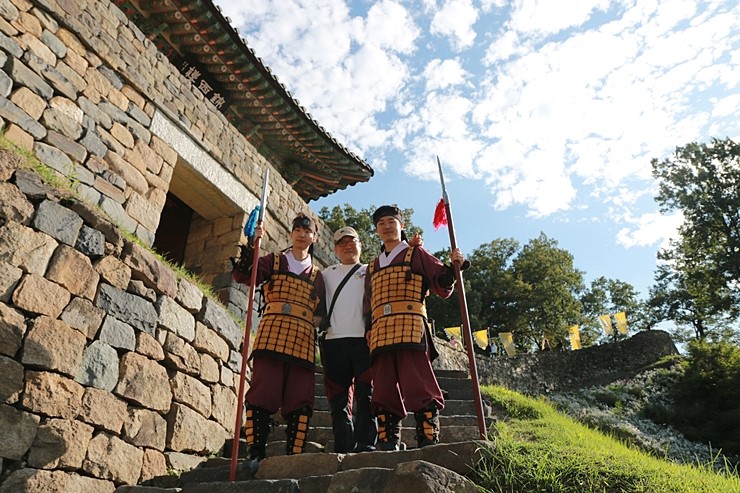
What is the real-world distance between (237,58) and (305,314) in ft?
15.8

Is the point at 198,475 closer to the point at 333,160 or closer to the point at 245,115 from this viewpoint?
the point at 245,115

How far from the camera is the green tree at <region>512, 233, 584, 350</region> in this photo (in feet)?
87.5

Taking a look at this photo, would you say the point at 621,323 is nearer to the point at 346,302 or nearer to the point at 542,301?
the point at 542,301

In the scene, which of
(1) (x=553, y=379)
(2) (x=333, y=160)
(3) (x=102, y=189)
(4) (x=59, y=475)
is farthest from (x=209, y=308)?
(1) (x=553, y=379)

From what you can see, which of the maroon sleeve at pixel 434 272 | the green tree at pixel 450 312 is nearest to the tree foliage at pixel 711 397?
the maroon sleeve at pixel 434 272

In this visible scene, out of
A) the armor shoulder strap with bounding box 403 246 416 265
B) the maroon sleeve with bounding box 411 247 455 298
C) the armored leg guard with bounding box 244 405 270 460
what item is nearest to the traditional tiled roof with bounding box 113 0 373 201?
the armor shoulder strap with bounding box 403 246 416 265

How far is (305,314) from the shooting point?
366 centimetres

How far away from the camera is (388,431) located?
10.1 feet

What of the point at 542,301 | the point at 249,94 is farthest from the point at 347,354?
the point at 542,301

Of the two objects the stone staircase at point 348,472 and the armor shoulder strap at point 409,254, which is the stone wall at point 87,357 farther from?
the armor shoulder strap at point 409,254

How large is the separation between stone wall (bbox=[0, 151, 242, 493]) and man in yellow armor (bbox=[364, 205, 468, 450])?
150 centimetres

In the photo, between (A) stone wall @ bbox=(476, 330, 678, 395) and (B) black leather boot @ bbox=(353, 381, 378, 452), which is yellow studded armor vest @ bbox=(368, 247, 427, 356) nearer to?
(B) black leather boot @ bbox=(353, 381, 378, 452)

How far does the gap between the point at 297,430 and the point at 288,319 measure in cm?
74

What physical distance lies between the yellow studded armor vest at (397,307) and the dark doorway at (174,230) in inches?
163
